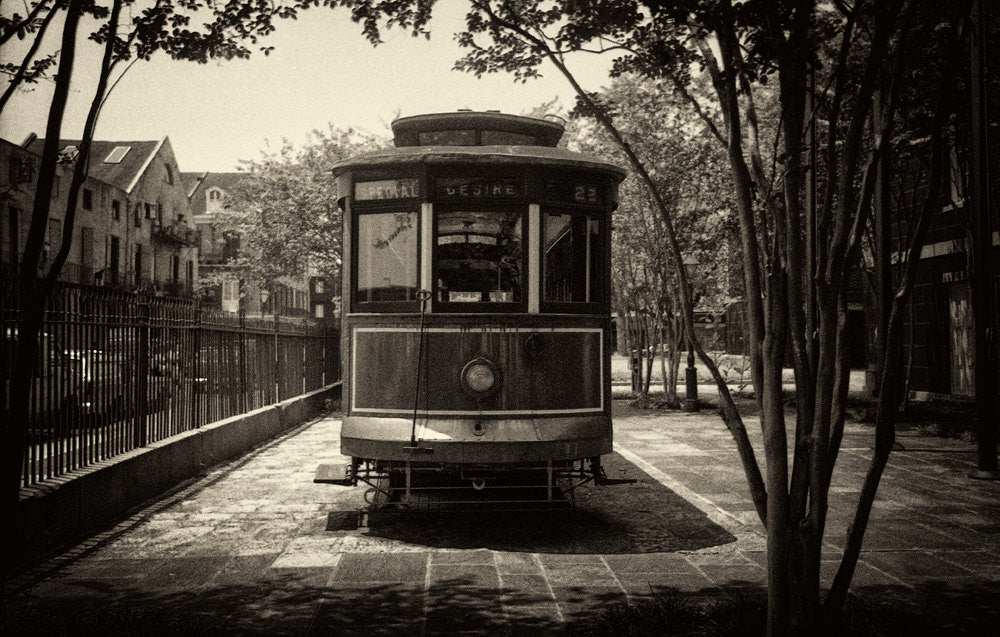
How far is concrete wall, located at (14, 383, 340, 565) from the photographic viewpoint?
587 cm

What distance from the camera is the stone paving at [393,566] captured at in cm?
469

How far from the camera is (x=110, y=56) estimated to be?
18.4ft

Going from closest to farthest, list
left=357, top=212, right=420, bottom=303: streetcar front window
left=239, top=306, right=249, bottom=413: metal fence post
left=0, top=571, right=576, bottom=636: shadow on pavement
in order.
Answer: left=0, top=571, right=576, bottom=636: shadow on pavement
left=357, top=212, right=420, bottom=303: streetcar front window
left=239, top=306, right=249, bottom=413: metal fence post

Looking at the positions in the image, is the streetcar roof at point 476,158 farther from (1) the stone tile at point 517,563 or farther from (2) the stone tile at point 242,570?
(2) the stone tile at point 242,570

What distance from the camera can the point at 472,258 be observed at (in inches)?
283

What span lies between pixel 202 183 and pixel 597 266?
6652 cm

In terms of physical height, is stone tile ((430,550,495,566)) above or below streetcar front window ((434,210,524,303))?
below

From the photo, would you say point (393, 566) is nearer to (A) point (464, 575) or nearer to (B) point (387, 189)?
(A) point (464, 575)

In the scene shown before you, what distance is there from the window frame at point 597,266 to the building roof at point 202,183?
2368 inches

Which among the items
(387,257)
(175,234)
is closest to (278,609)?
(387,257)

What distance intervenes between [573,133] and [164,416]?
15.2m

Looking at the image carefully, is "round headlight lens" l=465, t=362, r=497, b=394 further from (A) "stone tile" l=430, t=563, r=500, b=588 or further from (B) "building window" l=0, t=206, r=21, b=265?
(B) "building window" l=0, t=206, r=21, b=265

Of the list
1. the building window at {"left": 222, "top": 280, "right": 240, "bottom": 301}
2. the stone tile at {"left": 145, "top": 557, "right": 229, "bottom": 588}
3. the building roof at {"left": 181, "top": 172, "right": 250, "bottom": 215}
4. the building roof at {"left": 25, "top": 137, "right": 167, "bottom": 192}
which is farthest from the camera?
the building roof at {"left": 181, "top": 172, "right": 250, "bottom": 215}

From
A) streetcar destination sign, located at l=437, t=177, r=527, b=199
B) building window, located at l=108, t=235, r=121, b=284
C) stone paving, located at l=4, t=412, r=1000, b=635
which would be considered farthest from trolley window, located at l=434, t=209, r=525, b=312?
building window, located at l=108, t=235, r=121, b=284
